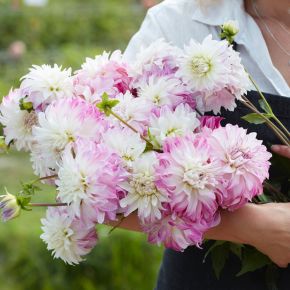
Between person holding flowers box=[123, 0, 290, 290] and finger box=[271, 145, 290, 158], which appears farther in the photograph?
person holding flowers box=[123, 0, 290, 290]

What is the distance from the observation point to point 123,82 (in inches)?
61.2

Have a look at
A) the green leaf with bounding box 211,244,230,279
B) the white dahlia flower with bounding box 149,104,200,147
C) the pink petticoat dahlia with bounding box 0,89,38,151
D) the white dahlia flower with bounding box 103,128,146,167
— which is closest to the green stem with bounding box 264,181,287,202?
the green leaf with bounding box 211,244,230,279

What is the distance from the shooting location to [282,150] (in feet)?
5.24

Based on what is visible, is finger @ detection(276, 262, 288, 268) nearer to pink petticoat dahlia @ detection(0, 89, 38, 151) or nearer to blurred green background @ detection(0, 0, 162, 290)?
pink petticoat dahlia @ detection(0, 89, 38, 151)

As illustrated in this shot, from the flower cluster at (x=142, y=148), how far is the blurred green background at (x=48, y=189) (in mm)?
742

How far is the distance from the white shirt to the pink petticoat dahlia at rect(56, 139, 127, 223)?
55 cm

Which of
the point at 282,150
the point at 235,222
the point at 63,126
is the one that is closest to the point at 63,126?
the point at 63,126

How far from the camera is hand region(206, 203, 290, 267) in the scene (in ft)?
4.84

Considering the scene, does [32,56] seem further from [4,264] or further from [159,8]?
[159,8]

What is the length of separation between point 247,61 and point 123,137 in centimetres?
54

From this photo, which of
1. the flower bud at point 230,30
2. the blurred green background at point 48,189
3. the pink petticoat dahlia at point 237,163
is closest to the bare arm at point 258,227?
the pink petticoat dahlia at point 237,163

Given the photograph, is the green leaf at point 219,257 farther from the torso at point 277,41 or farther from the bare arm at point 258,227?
the torso at point 277,41

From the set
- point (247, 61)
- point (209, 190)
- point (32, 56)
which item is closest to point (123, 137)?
point (209, 190)

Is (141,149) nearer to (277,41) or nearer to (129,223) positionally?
(129,223)
